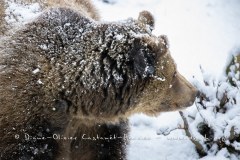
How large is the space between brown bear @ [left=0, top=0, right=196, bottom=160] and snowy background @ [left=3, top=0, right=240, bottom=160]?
85cm

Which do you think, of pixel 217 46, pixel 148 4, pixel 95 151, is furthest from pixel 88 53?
pixel 148 4

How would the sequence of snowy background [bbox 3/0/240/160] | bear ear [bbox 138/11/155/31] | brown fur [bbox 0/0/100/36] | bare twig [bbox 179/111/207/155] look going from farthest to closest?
snowy background [bbox 3/0/240/160] → bare twig [bbox 179/111/207/155] → brown fur [bbox 0/0/100/36] → bear ear [bbox 138/11/155/31]

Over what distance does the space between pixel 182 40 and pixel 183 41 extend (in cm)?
3

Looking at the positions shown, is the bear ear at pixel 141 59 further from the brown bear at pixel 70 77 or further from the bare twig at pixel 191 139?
the bare twig at pixel 191 139

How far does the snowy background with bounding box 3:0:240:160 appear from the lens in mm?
5070

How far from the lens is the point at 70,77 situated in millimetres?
3748

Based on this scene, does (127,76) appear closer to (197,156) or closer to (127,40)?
(127,40)

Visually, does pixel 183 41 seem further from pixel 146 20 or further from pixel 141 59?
pixel 141 59

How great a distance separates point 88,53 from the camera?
3744mm

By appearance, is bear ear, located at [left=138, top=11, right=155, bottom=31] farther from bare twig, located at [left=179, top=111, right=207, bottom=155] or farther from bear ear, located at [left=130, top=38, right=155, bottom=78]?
bare twig, located at [left=179, top=111, right=207, bottom=155]

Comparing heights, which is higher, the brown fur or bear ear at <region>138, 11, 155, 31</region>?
the brown fur

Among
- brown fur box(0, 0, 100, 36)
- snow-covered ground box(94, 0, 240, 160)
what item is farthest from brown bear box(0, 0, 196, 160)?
snow-covered ground box(94, 0, 240, 160)

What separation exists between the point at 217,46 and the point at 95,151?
2.71 metres

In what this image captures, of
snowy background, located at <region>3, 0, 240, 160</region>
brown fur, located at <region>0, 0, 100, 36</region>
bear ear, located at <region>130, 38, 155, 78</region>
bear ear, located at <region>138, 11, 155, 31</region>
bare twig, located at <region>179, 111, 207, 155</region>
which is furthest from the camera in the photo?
snowy background, located at <region>3, 0, 240, 160</region>
